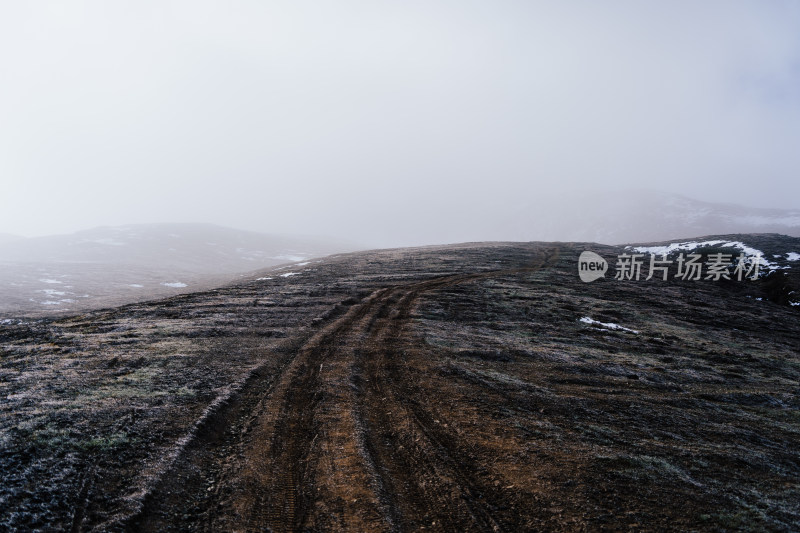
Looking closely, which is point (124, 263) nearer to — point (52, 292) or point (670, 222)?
Answer: point (52, 292)

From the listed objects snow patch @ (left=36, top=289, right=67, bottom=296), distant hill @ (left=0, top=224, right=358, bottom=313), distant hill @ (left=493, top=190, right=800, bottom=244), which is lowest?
snow patch @ (left=36, top=289, right=67, bottom=296)

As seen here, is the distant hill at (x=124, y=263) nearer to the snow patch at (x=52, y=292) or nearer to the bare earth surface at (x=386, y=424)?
the snow patch at (x=52, y=292)

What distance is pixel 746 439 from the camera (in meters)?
10.4

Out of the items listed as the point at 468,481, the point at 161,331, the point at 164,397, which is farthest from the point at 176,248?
the point at 468,481

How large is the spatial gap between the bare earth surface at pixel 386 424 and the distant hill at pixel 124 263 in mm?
31705

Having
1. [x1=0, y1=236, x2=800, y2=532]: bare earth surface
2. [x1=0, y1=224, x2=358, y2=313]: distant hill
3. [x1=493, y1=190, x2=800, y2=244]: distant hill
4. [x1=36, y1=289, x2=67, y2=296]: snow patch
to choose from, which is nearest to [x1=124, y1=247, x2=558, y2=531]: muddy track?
Answer: [x1=0, y1=236, x2=800, y2=532]: bare earth surface

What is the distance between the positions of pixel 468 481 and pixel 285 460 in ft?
13.1

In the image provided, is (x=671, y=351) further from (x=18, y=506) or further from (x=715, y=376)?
(x=18, y=506)

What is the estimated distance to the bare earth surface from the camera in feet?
21.7

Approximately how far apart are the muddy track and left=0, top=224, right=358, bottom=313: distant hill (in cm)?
3682

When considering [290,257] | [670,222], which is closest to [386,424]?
[290,257]

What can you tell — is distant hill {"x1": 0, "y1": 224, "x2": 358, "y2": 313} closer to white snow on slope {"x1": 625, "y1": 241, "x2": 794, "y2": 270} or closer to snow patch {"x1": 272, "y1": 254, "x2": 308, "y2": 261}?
snow patch {"x1": 272, "y1": 254, "x2": 308, "y2": 261}

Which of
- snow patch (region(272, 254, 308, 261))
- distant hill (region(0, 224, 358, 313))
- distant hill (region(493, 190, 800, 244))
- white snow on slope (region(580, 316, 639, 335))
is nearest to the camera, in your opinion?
white snow on slope (region(580, 316, 639, 335))

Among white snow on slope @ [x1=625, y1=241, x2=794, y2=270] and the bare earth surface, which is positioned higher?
white snow on slope @ [x1=625, y1=241, x2=794, y2=270]
